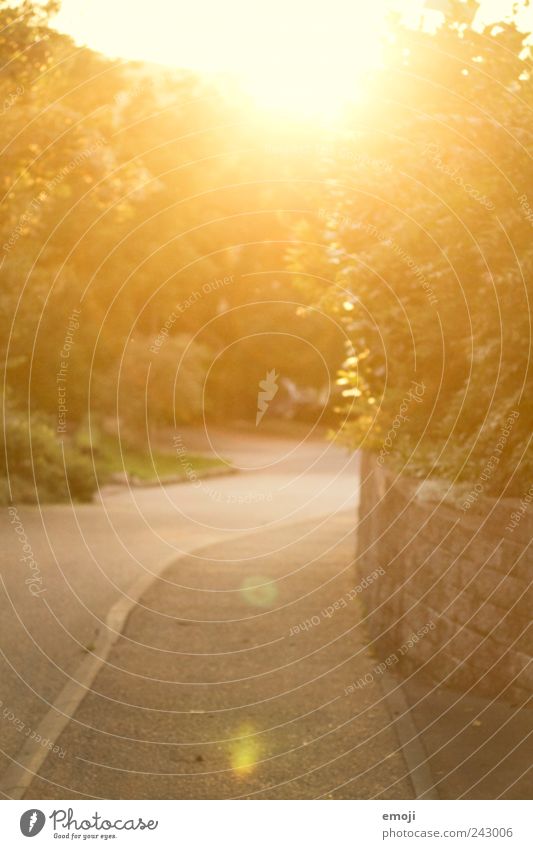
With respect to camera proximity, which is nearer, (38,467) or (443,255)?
(443,255)

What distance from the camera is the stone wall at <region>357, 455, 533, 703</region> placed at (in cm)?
743

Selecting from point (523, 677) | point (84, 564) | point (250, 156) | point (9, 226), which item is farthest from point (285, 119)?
point (523, 677)

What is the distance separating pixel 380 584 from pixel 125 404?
112ft

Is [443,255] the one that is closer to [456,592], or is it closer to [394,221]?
[394,221]

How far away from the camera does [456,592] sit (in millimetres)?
8258

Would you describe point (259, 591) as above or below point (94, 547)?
above

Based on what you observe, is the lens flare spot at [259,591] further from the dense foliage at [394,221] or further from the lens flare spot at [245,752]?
the lens flare spot at [245,752]

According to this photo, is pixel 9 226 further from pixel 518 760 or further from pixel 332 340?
pixel 332 340

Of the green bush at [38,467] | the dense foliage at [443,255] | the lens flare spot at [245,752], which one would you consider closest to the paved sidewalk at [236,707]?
the lens flare spot at [245,752]

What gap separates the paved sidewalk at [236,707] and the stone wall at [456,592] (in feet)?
1.60

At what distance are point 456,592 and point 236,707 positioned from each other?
6.02 feet

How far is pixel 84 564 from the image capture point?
14.6 m

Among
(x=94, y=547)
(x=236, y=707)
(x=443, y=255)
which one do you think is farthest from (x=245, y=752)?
(x=94, y=547)

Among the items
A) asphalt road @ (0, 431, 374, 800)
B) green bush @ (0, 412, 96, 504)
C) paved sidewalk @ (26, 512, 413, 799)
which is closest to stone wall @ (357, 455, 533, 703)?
paved sidewalk @ (26, 512, 413, 799)
